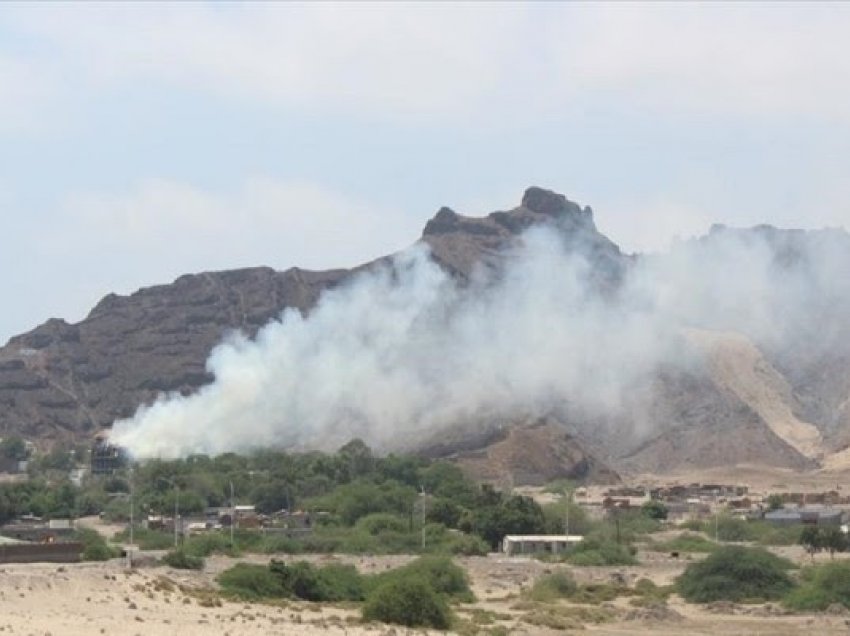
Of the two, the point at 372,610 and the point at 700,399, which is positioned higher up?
the point at 700,399

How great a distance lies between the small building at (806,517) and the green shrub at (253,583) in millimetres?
52180

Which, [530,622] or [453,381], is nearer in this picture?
[530,622]

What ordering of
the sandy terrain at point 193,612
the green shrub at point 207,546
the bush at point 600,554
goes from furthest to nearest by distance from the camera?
the bush at point 600,554
the green shrub at point 207,546
the sandy terrain at point 193,612

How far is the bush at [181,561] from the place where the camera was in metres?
77.7

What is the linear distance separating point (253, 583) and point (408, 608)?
9797 mm

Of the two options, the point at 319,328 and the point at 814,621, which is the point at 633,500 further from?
the point at 814,621

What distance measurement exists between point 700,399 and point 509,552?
90.0 m

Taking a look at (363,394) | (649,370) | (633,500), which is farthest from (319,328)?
(633,500)

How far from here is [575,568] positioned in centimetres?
9038

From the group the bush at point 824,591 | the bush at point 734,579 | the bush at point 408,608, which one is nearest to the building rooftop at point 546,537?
the bush at point 734,579

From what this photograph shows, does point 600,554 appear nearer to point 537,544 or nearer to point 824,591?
point 537,544

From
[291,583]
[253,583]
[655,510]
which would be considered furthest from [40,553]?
[655,510]

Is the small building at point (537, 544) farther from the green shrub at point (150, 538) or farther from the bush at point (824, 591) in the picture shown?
the bush at point (824, 591)

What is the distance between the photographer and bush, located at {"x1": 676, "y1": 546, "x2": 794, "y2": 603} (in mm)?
76812
